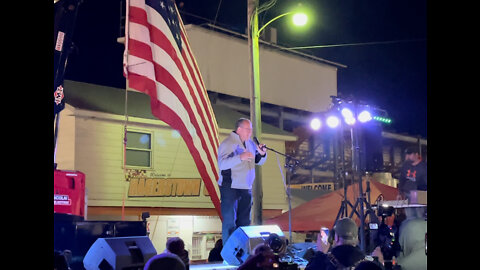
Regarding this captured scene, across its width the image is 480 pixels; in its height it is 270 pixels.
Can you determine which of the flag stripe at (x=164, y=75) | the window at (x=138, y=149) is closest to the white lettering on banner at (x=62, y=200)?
the flag stripe at (x=164, y=75)

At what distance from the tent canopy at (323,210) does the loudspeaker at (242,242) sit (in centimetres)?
722

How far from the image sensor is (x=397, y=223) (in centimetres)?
963

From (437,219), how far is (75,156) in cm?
1446

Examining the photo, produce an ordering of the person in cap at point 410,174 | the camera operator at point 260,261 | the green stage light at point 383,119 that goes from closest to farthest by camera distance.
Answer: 1. the camera operator at point 260,261
2. the person in cap at point 410,174
3. the green stage light at point 383,119

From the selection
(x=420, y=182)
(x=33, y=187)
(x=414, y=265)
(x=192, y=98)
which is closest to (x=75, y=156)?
(x=192, y=98)

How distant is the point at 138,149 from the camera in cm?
1930

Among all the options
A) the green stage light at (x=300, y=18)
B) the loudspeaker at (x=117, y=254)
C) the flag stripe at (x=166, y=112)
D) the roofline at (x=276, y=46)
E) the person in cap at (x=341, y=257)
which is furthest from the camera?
the roofline at (x=276, y=46)

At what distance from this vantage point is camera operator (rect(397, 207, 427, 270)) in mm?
7164

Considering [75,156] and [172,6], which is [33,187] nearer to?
[172,6]

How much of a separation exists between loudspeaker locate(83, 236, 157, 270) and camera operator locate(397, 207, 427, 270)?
3.07 meters

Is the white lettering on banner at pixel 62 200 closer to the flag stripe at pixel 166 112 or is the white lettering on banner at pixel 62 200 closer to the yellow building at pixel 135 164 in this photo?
the flag stripe at pixel 166 112

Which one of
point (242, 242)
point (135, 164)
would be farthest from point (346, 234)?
point (135, 164)

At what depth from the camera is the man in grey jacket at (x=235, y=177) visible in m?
9.18

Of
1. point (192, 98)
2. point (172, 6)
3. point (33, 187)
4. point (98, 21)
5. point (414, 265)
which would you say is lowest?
point (414, 265)
